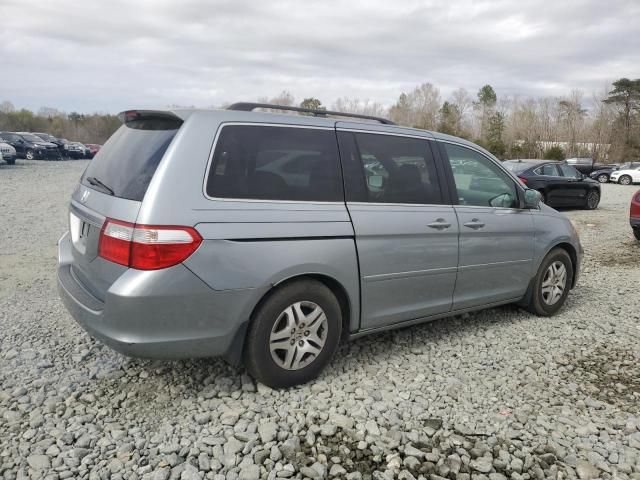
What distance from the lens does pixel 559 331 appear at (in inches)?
182

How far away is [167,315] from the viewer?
2771mm

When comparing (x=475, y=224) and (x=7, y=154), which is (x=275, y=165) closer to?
(x=475, y=224)

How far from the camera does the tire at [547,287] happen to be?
484 cm

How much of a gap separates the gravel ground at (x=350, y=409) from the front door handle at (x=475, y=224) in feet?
3.24

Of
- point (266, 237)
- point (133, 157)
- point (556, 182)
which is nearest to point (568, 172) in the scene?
point (556, 182)

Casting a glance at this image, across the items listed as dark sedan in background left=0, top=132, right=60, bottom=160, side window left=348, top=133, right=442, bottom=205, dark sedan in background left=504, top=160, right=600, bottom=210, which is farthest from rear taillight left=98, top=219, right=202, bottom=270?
dark sedan in background left=0, top=132, right=60, bottom=160

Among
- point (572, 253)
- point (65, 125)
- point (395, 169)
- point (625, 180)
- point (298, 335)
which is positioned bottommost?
point (625, 180)

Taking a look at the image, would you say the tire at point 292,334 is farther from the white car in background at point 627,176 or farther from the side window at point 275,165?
the white car in background at point 627,176

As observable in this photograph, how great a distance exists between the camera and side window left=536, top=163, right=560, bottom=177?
44.9ft

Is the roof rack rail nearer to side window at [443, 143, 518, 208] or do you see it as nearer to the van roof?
the van roof

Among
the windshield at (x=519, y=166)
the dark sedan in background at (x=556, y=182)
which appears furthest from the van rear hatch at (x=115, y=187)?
the windshield at (x=519, y=166)

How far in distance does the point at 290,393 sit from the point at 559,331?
274 cm

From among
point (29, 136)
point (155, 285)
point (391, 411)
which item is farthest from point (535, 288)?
point (29, 136)

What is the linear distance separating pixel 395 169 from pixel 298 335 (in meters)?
1.43
